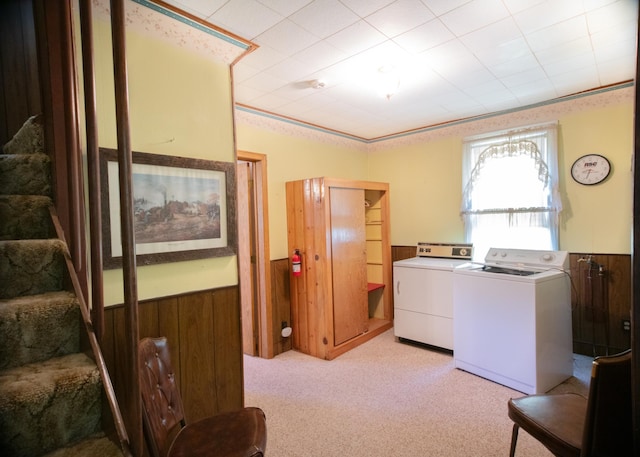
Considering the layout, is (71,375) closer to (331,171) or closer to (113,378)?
(113,378)

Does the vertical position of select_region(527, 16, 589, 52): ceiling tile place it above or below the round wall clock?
above

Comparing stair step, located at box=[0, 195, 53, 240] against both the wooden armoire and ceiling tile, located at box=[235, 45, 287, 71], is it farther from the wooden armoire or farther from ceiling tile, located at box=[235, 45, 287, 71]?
the wooden armoire

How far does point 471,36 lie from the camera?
6.84 feet

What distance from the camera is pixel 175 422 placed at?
1.68m

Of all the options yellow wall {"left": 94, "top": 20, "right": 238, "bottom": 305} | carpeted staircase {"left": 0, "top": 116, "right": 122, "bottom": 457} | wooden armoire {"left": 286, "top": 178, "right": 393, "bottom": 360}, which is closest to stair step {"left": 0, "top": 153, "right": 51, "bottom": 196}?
carpeted staircase {"left": 0, "top": 116, "right": 122, "bottom": 457}

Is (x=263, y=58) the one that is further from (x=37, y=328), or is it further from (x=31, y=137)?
(x=37, y=328)

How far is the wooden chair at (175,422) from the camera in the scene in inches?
56.8

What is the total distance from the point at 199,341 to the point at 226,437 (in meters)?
0.67

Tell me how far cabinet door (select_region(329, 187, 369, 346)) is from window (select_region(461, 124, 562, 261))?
4.26 ft

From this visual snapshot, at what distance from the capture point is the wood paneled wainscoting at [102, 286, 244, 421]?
1.82 m

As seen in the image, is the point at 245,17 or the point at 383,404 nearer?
the point at 245,17

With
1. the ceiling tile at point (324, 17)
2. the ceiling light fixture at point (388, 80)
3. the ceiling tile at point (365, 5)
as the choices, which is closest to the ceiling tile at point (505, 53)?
the ceiling light fixture at point (388, 80)

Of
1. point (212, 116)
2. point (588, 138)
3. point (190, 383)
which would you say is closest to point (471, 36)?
point (212, 116)

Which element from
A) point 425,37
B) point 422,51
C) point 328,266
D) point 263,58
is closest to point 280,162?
point 328,266
